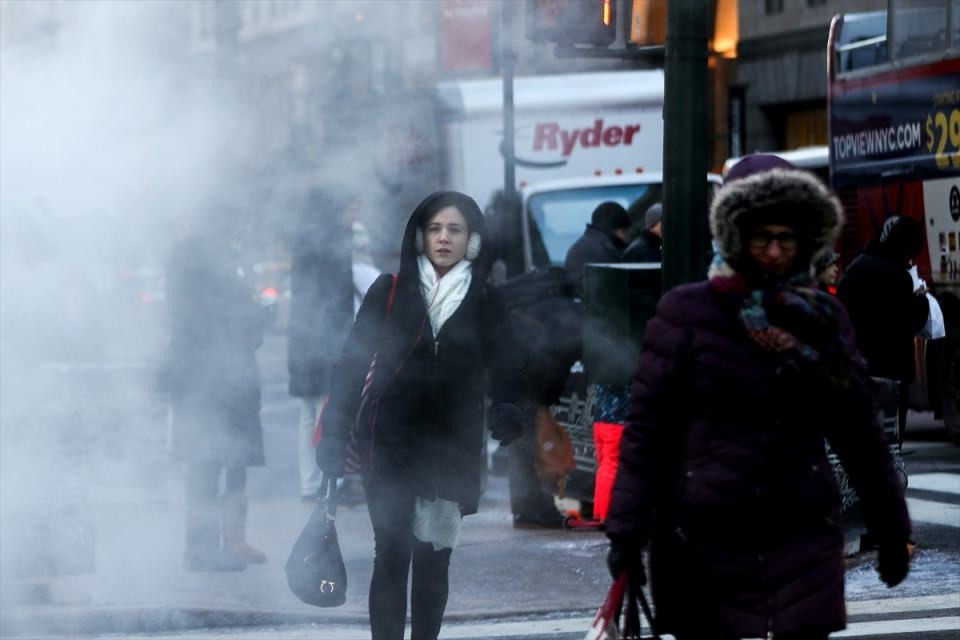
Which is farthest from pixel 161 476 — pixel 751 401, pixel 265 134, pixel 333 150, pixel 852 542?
pixel 751 401

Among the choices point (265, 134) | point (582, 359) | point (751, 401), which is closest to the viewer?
point (751, 401)

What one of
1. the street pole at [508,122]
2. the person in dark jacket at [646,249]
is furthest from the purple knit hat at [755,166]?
the street pole at [508,122]

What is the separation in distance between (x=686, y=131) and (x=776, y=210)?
2050 mm

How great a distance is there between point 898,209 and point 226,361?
289 inches

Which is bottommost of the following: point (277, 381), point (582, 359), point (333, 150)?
point (277, 381)

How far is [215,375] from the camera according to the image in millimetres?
7992

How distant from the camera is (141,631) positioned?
6.88 metres

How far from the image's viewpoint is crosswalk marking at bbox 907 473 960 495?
10.5 meters

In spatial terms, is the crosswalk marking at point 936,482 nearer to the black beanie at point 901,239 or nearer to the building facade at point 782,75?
the black beanie at point 901,239

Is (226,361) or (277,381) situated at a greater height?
(226,361)

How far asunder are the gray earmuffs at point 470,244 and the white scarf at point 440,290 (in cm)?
4

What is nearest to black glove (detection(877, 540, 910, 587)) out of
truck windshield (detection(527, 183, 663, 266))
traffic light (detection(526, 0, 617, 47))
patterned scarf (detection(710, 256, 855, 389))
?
patterned scarf (detection(710, 256, 855, 389))

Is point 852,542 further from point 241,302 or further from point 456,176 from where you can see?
point 456,176

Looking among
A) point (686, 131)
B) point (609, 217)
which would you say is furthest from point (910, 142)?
point (686, 131)
